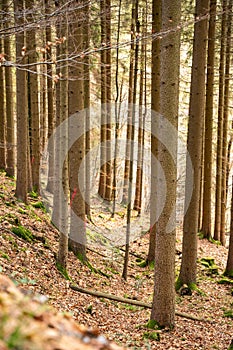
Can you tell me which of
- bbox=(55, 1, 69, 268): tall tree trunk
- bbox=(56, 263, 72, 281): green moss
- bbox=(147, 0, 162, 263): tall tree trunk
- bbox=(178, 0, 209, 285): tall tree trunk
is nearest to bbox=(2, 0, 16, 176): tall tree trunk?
bbox=(147, 0, 162, 263): tall tree trunk

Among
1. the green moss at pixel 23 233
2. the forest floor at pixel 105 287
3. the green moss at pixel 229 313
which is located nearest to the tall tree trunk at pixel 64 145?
the forest floor at pixel 105 287

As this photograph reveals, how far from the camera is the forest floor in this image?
6.77 metres

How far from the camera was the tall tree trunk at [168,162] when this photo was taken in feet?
20.8

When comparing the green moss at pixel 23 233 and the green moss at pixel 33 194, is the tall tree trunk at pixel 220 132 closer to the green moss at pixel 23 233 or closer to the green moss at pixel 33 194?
the green moss at pixel 33 194

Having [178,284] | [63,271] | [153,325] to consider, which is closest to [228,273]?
[178,284]

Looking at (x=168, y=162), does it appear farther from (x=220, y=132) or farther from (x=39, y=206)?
(x=220, y=132)

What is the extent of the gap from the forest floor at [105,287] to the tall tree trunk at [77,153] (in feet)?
1.58

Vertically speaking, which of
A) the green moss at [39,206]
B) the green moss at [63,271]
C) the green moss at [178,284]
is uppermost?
the green moss at [39,206]

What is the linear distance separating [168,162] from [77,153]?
3.41m

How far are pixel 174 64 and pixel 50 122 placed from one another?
379 inches

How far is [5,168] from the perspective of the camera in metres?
14.5

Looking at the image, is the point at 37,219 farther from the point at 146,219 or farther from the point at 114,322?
the point at 146,219

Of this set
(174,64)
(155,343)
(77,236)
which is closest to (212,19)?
(174,64)

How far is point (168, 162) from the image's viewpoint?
6.59 m
